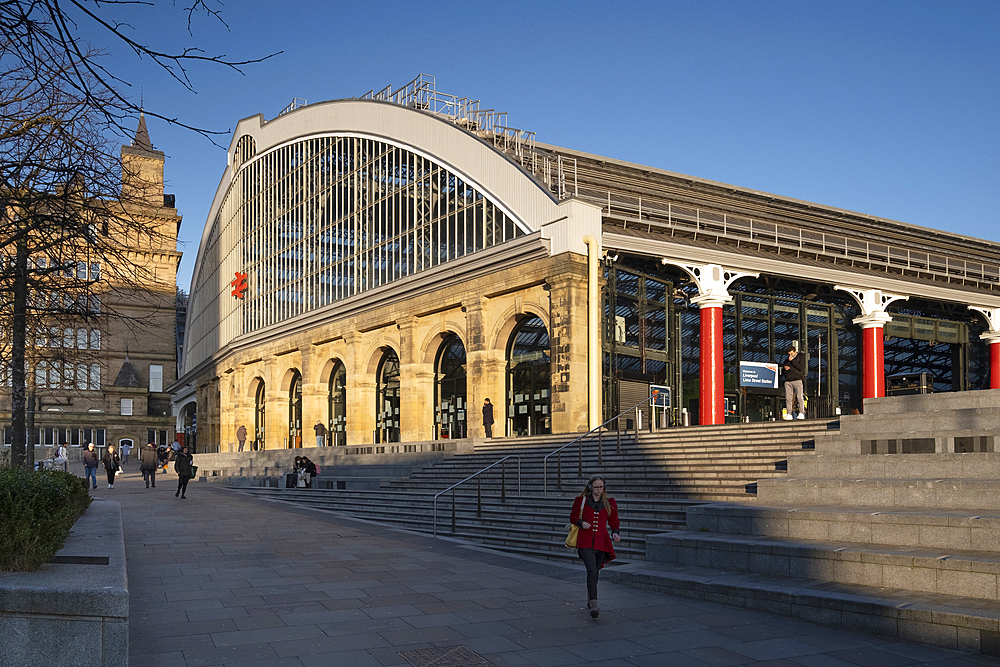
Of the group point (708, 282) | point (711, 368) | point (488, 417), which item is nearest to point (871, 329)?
point (708, 282)

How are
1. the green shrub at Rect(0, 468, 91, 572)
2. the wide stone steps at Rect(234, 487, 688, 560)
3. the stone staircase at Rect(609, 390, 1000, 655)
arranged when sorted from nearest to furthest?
the green shrub at Rect(0, 468, 91, 572), the stone staircase at Rect(609, 390, 1000, 655), the wide stone steps at Rect(234, 487, 688, 560)

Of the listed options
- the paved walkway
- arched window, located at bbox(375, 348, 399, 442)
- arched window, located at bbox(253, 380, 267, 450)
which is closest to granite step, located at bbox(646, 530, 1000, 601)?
the paved walkway

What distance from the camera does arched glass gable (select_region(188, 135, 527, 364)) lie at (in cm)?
3606

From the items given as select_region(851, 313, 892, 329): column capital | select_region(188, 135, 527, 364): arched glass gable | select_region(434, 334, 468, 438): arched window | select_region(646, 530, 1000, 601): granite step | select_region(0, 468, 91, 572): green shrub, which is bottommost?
select_region(646, 530, 1000, 601): granite step

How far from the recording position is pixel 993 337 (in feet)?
131

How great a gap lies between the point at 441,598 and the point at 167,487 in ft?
90.8

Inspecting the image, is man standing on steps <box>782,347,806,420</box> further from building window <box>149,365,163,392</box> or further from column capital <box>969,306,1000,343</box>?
building window <box>149,365,163,392</box>

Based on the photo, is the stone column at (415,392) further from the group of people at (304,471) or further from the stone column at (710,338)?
the stone column at (710,338)

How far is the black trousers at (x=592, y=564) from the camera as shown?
9.73 meters

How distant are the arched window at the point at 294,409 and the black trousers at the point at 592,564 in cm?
4115

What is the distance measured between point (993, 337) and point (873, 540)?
3443 centimetres

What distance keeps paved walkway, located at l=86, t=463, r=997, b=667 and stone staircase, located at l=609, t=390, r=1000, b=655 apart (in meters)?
0.25

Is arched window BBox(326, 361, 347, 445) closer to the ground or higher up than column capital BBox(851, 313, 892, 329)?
closer to the ground

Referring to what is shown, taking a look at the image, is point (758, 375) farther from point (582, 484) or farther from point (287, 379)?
point (287, 379)
